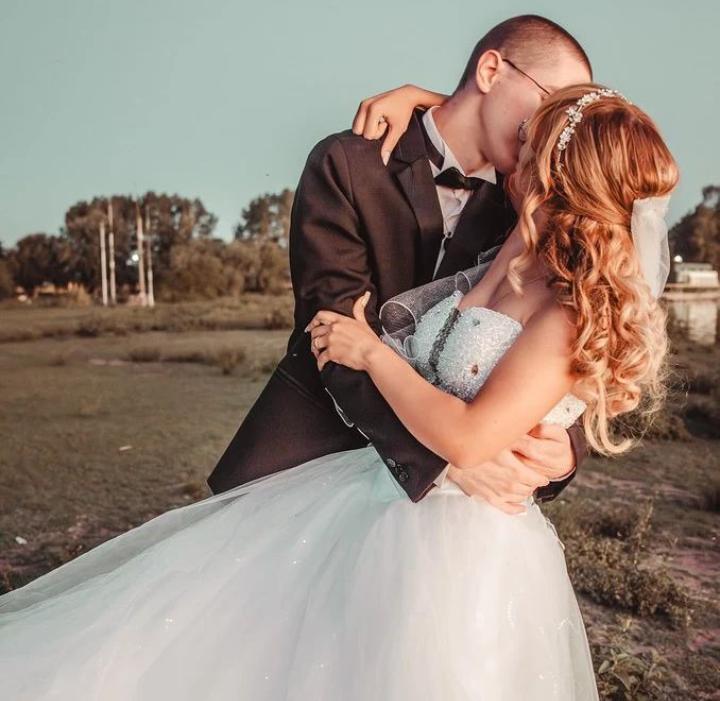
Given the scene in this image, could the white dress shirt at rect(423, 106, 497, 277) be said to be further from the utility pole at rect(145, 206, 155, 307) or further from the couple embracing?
the utility pole at rect(145, 206, 155, 307)

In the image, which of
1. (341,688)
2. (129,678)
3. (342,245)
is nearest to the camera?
(341,688)

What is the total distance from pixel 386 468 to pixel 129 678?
847 millimetres

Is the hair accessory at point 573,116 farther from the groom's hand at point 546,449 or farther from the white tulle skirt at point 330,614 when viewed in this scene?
the white tulle skirt at point 330,614

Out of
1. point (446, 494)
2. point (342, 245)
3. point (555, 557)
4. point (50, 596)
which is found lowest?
point (50, 596)

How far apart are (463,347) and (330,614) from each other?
75 centimetres

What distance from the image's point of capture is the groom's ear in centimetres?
257

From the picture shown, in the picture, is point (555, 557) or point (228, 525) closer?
point (555, 557)

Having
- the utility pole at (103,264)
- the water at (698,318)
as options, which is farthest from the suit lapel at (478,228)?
the utility pole at (103,264)

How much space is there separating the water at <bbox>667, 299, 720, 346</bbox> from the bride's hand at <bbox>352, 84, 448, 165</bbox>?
14117mm

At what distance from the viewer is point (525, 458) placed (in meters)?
2.06

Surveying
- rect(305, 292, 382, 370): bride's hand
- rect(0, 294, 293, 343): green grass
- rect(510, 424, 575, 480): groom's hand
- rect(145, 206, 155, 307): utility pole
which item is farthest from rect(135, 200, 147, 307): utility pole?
rect(510, 424, 575, 480): groom's hand

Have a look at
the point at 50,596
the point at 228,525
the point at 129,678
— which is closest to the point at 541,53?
the point at 228,525

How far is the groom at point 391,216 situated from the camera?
97.0 inches

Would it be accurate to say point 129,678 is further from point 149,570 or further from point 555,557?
point 555,557
